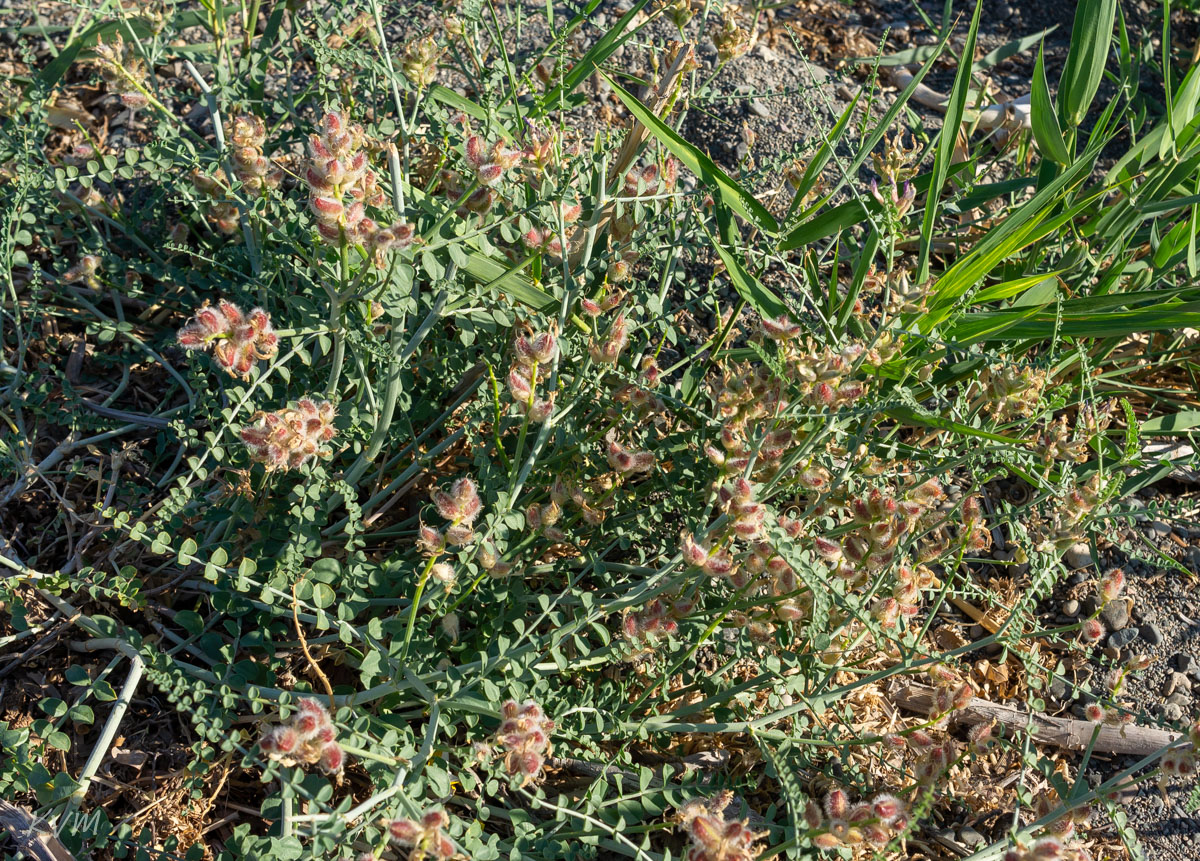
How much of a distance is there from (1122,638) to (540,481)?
4.74 feet

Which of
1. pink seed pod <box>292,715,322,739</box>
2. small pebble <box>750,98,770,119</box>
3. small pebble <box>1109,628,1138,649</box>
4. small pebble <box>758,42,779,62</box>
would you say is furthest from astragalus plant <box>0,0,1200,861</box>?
small pebble <box>758,42,779,62</box>

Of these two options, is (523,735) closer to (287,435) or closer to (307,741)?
(307,741)

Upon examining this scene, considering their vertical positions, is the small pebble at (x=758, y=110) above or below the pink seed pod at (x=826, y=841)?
above

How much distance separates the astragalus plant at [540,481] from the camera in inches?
67.2

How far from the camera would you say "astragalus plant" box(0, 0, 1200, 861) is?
5.60ft

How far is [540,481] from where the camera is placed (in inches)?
84.7

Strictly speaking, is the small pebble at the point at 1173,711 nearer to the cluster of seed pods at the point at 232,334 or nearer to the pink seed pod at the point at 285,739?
the pink seed pod at the point at 285,739

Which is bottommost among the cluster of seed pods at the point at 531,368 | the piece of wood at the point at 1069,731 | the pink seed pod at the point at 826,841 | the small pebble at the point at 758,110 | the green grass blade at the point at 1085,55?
the piece of wood at the point at 1069,731

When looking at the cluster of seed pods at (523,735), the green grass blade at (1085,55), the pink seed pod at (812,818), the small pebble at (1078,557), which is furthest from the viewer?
the small pebble at (1078,557)

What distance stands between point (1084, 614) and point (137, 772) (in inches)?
84.7

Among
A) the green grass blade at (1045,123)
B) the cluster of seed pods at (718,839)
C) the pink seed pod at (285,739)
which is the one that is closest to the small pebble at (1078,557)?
the green grass blade at (1045,123)

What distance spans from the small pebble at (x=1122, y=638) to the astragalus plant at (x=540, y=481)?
0.37 feet

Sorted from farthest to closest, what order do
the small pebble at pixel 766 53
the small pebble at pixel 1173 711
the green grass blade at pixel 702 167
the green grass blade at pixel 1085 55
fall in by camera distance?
the small pebble at pixel 766 53 < the green grass blade at pixel 1085 55 < the small pebble at pixel 1173 711 < the green grass blade at pixel 702 167

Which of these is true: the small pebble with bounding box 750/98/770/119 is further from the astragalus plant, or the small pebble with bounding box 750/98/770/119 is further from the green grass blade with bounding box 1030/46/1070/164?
the green grass blade with bounding box 1030/46/1070/164
